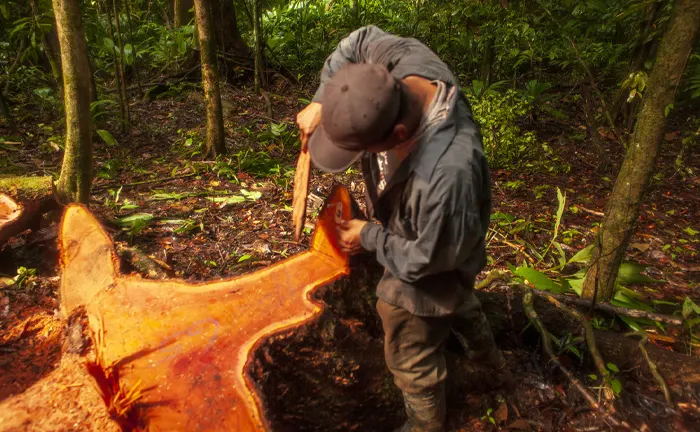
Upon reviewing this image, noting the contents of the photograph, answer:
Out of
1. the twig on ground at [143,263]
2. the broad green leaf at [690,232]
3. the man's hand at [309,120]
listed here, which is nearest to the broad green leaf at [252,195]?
the twig on ground at [143,263]

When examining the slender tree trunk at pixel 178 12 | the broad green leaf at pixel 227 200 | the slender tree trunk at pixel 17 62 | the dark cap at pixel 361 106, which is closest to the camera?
the dark cap at pixel 361 106

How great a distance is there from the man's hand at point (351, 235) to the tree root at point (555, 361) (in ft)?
4.10

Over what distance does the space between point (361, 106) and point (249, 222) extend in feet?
9.06

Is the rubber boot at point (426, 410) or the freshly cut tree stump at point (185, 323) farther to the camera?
the rubber boot at point (426, 410)

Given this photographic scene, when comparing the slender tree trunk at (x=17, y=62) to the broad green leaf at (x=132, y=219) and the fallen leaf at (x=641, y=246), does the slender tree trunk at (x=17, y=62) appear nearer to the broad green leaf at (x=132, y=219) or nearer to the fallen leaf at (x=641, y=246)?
the broad green leaf at (x=132, y=219)

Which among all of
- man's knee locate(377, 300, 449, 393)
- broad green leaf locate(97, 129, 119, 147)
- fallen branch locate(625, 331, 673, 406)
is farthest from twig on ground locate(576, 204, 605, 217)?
broad green leaf locate(97, 129, 119, 147)

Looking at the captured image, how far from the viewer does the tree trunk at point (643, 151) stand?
2.18 metres

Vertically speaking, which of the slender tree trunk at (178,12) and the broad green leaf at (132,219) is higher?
the slender tree trunk at (178,12)

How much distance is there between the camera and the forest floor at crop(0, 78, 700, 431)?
2.50 meters

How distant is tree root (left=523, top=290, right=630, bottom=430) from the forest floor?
83mm

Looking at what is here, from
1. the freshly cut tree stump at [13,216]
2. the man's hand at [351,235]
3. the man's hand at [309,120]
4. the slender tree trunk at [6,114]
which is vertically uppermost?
the man's hand at [309,120]

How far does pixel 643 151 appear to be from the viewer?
2461 millimetres

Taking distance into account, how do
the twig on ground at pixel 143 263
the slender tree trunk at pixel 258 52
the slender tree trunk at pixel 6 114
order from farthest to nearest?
1. the slender tree trunk at pixel 258 52
2. the slender tree trunk at pixel 6 114
3. the twig on ground at pixel 143 263

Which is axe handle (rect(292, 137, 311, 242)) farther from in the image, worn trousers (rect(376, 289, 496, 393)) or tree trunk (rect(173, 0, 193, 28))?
tree trunk (rect(173, 0, 193, 28))
